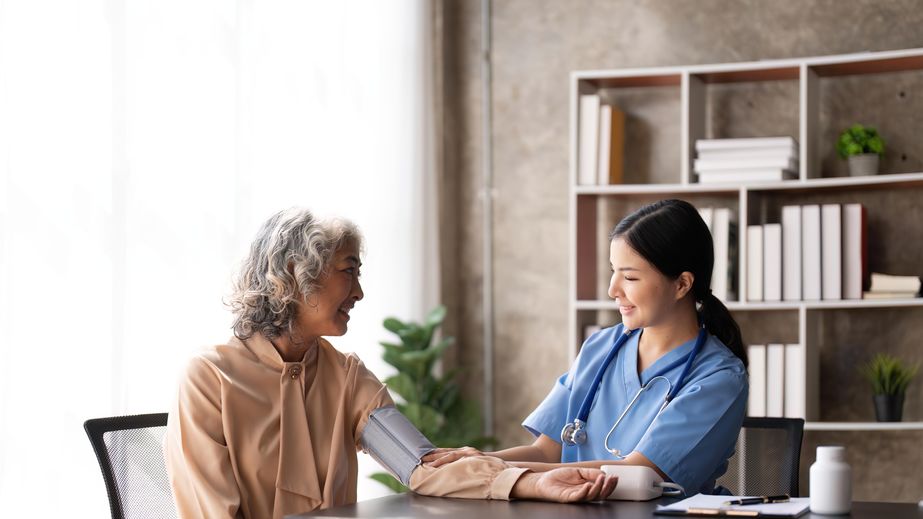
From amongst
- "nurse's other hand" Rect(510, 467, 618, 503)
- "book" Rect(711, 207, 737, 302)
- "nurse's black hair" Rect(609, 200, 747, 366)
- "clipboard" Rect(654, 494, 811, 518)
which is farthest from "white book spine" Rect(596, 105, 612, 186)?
"clipboard" Rect(654, 494, 811, 518)

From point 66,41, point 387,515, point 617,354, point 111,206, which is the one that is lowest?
point 387,515

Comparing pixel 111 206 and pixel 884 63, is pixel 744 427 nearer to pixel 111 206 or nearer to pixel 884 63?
pixel 111 206

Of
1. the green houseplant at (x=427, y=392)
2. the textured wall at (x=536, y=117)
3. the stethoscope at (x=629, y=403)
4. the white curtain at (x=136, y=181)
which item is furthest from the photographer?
the textured wall at (x=536, y=117)

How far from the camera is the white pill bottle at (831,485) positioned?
1791mm

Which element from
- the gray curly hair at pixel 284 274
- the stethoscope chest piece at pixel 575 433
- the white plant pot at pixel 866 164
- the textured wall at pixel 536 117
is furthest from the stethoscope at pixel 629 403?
the textured wall at pixel 536 117

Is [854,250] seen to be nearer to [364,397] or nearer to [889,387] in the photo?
[889,387]

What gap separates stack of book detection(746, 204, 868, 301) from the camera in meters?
3.88

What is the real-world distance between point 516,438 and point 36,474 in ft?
7.59

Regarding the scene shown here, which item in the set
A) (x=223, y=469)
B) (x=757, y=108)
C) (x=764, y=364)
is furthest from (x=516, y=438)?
(x=223, y=469)

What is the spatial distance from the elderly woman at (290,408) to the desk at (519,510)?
55 millimetres

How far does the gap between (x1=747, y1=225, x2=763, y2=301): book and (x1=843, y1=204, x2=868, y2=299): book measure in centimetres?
28

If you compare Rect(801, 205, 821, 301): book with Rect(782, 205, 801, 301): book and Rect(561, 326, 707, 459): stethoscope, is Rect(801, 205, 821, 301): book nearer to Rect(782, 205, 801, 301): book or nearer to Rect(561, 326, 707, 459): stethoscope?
Rect(782, 205, 801, 301): book

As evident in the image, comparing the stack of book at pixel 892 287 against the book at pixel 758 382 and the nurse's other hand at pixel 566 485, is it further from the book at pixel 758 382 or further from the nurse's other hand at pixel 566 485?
the nurse's other hand at pixel 566 485

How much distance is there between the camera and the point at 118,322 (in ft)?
9.65
